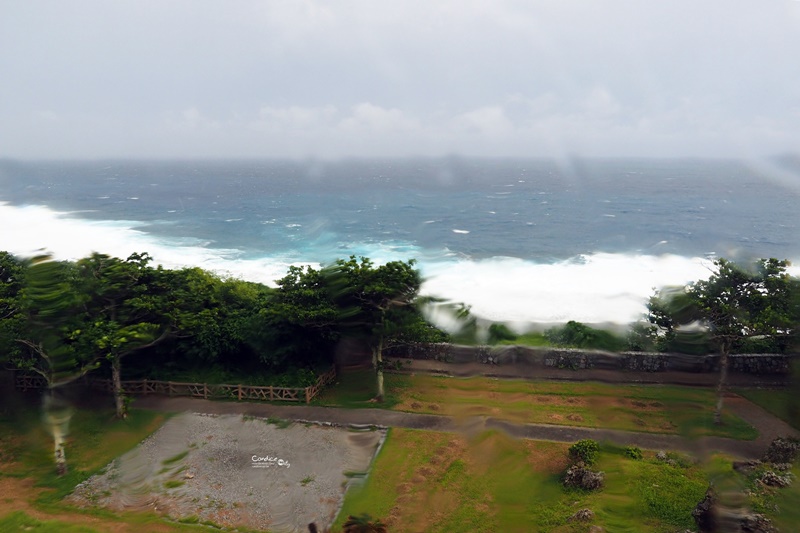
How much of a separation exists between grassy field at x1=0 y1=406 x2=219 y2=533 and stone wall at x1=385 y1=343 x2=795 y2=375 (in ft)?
32.8

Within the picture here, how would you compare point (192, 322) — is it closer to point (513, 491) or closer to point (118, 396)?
point (118, 396)

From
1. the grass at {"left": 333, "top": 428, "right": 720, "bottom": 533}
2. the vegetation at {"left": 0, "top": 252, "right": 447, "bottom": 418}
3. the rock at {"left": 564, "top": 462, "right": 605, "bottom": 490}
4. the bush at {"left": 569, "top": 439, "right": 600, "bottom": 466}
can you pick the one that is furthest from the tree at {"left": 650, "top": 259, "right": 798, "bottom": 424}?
the vegetation at {"left": 0, "top": 252, "right": 447, "bottom": 418}

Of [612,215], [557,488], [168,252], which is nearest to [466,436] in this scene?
[557,488]

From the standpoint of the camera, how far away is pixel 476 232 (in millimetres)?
55844

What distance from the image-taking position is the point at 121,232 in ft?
177

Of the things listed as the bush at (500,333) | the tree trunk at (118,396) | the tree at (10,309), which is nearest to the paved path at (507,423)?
the tree trunk at (118,396)

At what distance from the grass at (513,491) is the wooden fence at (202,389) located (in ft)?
16.2

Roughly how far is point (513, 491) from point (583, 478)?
69.0 inches

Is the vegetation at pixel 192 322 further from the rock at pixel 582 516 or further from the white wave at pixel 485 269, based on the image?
the white wave at pixel 485 269

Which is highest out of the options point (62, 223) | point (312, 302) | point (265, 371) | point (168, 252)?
point (62, 223)

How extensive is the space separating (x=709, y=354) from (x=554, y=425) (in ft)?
17.0

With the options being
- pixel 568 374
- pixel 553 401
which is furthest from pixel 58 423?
pixel 568 374

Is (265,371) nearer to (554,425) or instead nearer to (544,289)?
(554,425)

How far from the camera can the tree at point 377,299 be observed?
17.4 metres
